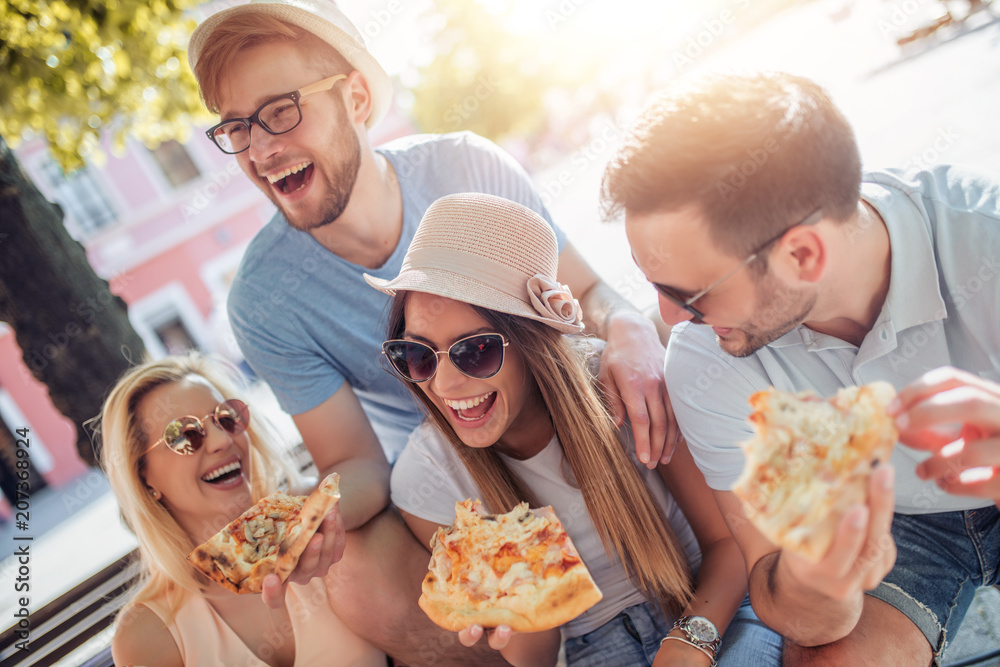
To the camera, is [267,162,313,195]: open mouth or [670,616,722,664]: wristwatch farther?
[267,162,313,195]: open mouth

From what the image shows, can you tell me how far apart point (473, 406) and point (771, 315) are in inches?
45.3

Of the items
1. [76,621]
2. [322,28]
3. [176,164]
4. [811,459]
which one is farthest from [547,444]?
[176,164]

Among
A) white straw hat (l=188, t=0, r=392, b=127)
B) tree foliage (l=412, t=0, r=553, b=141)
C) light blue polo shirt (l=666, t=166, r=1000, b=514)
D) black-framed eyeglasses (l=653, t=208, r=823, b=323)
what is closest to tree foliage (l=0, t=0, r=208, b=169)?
white straw hat (l=188, t=0, r=392, b=127)

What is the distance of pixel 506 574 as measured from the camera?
2.23 meters

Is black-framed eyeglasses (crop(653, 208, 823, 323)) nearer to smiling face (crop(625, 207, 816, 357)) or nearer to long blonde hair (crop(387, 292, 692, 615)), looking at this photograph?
smiling face (crop(625, 207, 816, 357))

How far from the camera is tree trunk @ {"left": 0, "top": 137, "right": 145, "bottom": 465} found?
13.9 ft

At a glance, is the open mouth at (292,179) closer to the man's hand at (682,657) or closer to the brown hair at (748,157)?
the brown hair at (748,157)

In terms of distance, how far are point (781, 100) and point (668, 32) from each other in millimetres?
23098

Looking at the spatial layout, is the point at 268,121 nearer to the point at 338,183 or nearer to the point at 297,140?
the point at 297,140

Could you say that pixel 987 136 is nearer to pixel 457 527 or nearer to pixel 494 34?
pixel 457 527

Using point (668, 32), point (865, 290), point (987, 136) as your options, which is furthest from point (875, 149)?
point (668, 32)

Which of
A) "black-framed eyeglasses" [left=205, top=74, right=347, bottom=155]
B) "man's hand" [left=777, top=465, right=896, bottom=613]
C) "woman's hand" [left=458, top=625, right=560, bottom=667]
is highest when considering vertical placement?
"black-framed eyeglasses" [left=205, top=74, right=347, bottom=155]

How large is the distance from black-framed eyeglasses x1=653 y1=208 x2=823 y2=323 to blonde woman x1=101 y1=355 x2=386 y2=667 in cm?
196

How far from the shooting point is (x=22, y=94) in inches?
209
